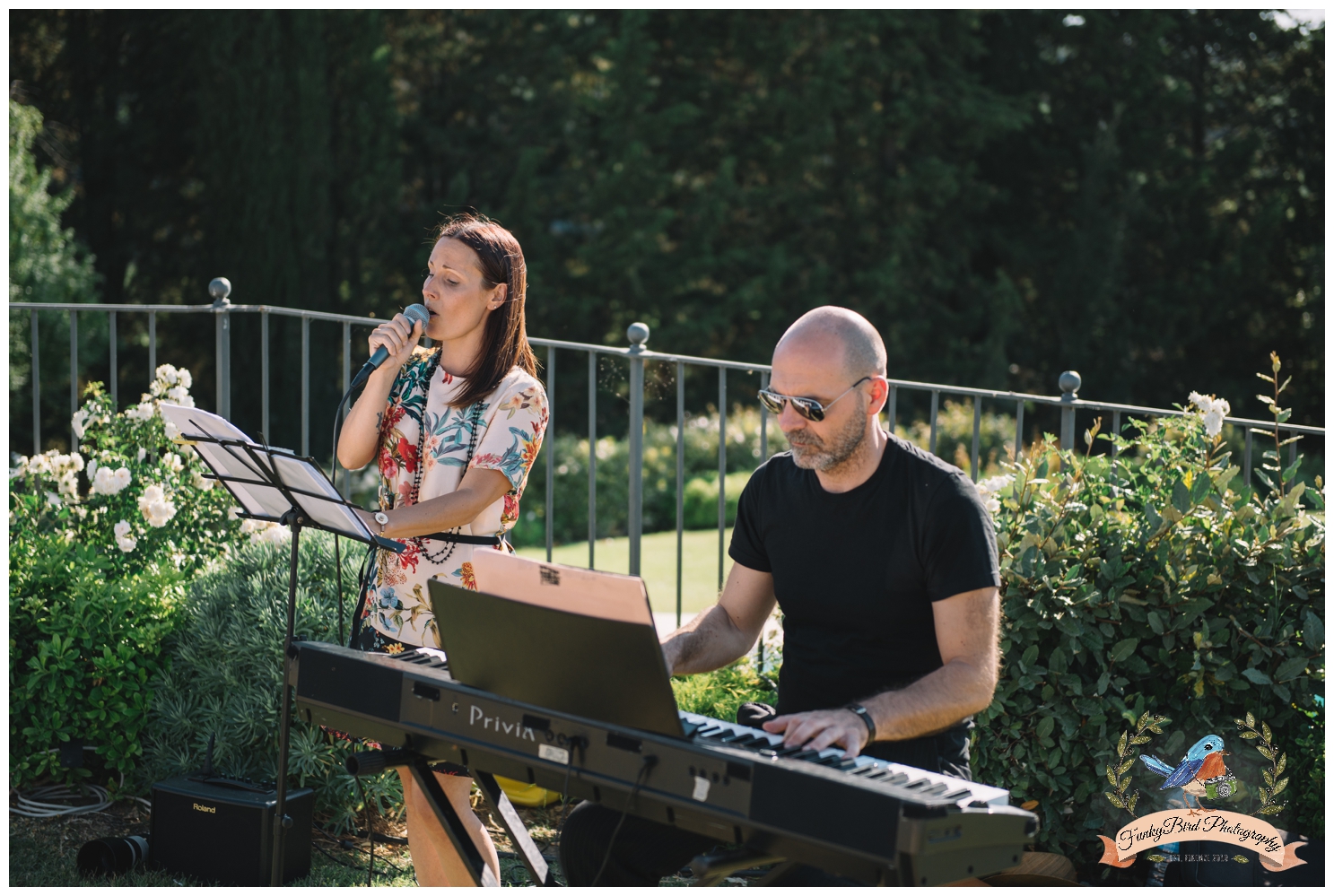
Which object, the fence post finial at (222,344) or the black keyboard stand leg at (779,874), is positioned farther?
the fence post finial at (222,344)

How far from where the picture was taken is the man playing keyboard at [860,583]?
7.25ft

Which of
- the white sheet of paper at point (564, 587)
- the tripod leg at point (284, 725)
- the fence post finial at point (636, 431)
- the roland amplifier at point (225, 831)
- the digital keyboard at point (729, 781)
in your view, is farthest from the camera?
the fence post finial at point (636, 431)

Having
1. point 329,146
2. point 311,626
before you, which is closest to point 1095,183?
point 329,146

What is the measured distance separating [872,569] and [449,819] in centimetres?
96

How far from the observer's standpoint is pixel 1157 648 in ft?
11.0

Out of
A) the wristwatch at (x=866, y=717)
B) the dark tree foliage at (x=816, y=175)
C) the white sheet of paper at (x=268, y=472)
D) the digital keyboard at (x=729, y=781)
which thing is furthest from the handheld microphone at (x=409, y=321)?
the dark tree foliage at (x=816, y=175)

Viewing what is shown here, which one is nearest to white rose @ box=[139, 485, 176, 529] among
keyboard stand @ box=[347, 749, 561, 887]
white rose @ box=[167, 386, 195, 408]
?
white rose @ box=[167, 386, 195, 408]

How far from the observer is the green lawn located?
8242 millimetres

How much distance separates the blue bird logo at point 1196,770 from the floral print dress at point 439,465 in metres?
1.93

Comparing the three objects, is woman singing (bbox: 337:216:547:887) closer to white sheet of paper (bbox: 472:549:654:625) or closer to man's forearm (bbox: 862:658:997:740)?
white sheet of paper (bbox: 472:549:654:625)

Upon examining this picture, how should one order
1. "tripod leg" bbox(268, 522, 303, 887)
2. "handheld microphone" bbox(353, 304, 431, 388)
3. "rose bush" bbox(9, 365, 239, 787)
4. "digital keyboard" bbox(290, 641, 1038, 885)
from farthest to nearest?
"rose bush" bbox(9, 365, 239, 787), "handheld microphone" bbox(353, 304, 431, 388), "tripod leg" bbox(268, 522, 303, 887), "digital keyboard" bbox(290, 641, 1038, 885)

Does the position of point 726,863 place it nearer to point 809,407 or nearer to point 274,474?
point 809,407

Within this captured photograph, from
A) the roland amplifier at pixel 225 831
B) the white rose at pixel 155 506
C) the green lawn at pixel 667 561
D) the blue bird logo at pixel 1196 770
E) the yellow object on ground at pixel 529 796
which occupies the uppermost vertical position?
the white rose at pixel 155 506

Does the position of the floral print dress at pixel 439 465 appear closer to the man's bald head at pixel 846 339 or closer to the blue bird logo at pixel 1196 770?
the man's bald head at pixel 846 339
